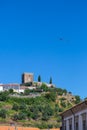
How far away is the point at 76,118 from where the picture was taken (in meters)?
44.8

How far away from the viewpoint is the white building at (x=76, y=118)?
41.3 metres

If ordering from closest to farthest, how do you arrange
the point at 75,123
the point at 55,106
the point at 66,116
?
the point at 75,123 < the point at 66,116 < the point at 55,106

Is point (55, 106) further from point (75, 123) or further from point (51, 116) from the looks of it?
point (75, 123)

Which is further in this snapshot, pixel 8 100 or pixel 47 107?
pixel 8 100

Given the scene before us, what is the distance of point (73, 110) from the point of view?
45875 millimetres

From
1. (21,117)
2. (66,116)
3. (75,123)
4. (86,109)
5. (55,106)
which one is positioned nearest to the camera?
(86,109)

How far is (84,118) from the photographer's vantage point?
4131 cm

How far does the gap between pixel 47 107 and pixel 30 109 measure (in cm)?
669

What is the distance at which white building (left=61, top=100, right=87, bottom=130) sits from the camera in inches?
1626

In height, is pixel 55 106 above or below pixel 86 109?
above

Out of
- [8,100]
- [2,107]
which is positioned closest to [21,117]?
[2,107]

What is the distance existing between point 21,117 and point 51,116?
13990 millimetres

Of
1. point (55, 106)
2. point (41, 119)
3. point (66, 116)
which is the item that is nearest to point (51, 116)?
point (41, 119)

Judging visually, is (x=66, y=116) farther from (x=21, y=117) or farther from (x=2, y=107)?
(x=2, y=107)
